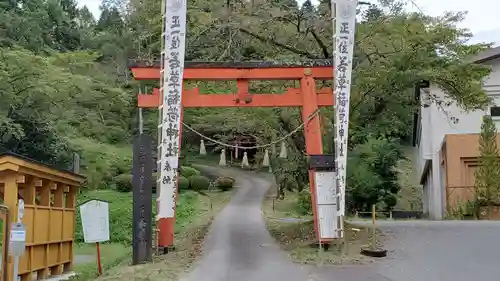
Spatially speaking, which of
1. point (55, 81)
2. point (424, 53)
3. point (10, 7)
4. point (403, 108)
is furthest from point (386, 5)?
point (10, 7)

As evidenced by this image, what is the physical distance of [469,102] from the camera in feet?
48.6

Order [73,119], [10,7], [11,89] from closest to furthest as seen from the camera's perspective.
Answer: [11,89] → [73,119] → [10,7]

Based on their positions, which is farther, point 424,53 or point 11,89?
point 11,89

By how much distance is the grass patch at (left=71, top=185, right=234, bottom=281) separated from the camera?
10.2m

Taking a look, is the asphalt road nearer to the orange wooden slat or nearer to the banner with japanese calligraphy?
the banner with japanese calligraphy

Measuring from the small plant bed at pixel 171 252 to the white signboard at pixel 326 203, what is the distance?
307 cm

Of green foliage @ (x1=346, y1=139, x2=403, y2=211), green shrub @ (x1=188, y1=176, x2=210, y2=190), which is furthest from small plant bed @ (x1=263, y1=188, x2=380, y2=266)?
green shrub @ (x1=188, y1=176, x2=210, y2=190)

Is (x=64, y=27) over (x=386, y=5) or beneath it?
over

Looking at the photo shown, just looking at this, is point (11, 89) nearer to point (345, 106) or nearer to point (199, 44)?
point (199, 44)

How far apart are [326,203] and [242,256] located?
7.69ft

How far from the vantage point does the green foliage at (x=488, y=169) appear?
20.8 metres

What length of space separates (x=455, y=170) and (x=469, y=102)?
30.9 ft

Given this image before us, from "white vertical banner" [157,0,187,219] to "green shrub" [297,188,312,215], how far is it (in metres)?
15.9

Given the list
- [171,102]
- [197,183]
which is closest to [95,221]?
[171,102]
